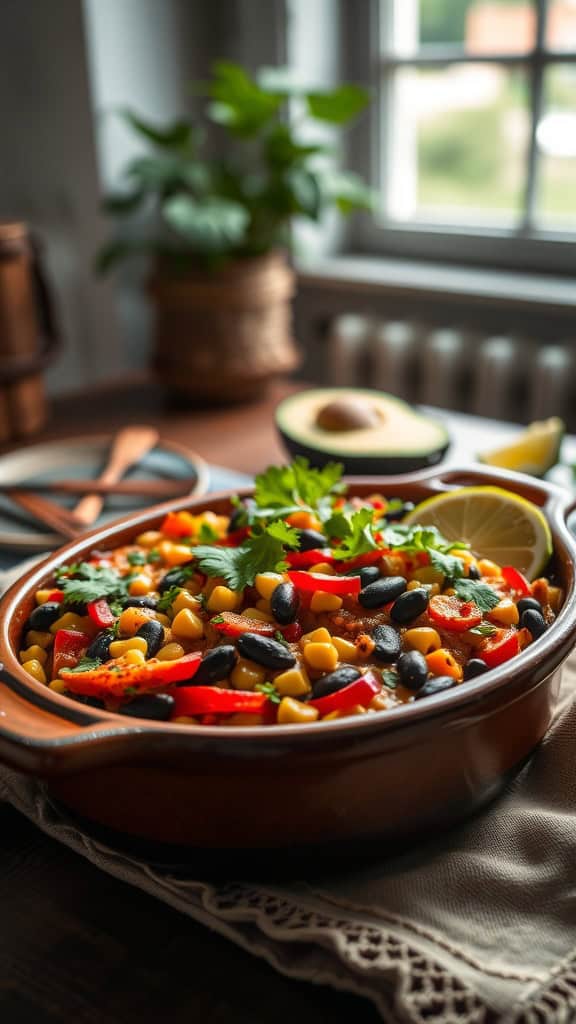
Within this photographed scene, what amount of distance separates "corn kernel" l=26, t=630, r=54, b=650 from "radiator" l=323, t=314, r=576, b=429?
175 cm

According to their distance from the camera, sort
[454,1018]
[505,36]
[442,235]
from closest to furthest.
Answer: [454,1018] < [505,36] < [442,235]

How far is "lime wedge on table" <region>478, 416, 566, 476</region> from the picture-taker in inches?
57.4

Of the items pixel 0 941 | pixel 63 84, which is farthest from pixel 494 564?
pixel 63 84

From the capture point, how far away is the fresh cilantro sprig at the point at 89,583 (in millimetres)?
901

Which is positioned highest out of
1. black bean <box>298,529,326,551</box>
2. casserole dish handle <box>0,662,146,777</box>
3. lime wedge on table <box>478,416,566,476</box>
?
casserole dish handle <box>0,662,146,777</box>

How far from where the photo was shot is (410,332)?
257 cm

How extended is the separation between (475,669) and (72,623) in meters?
0.38

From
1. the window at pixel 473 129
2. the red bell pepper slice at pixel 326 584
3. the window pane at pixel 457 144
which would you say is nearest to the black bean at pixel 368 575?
the red bell pepper slice at pixel 326 584

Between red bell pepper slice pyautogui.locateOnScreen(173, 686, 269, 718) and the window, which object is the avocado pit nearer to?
red bell pepper slice pyautogui.locateOnScreen(173, 686, 269, 718)

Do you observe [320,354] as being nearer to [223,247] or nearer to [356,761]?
[223,247]

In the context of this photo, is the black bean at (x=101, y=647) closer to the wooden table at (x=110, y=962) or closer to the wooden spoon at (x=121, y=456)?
the wooden table at (x=110, y=962)

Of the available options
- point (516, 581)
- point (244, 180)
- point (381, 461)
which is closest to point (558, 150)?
point (244, 180)

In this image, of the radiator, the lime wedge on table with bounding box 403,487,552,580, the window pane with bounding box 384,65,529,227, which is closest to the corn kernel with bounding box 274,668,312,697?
the lime wedge on table with bounding box 403,487,552,580

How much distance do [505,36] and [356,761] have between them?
92.5 inches
